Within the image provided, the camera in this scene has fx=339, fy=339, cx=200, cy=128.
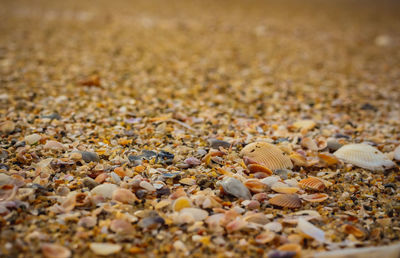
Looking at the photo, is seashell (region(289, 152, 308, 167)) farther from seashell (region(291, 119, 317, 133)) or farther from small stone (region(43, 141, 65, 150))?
small stone (region(43, 141, 65, 150))

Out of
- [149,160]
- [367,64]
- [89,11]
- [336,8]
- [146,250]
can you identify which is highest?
[336,8]

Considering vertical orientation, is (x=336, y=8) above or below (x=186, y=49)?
above

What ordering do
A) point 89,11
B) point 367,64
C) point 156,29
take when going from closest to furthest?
point 367,64
point 156,29
point 89,11

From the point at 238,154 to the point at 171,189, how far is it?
82cm

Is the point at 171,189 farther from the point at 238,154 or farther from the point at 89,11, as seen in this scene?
the point at 89,11

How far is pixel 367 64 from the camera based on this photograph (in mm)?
6906

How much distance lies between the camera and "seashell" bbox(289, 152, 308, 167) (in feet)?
9.69

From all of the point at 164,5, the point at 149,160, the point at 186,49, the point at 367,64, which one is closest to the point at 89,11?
the point at 164,5

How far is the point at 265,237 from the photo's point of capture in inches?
79.0

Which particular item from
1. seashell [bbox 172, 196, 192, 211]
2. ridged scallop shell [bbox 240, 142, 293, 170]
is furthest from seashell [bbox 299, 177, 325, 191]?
seashell [bbox 172, 196, 192, 211]

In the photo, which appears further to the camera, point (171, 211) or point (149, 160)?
point (149, 160)

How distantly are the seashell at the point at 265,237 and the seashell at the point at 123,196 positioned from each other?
84 centimetres

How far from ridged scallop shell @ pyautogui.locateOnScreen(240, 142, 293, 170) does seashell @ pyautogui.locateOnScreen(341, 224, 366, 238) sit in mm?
822

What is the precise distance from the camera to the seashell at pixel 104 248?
1.82m
